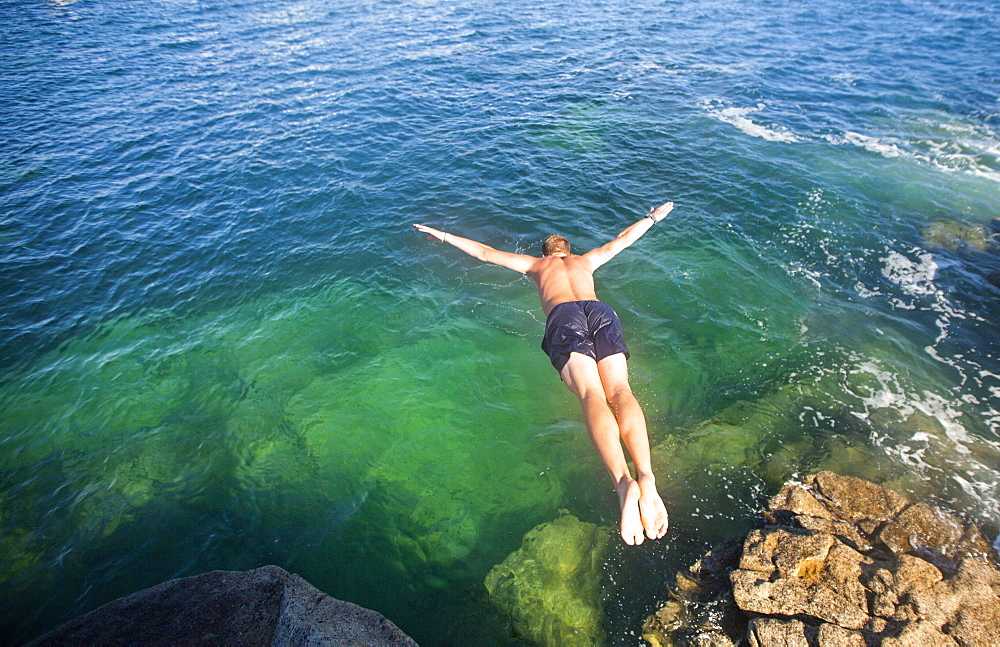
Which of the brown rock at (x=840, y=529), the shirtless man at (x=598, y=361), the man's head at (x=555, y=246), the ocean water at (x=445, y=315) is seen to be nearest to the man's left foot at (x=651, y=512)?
the shirtless man at (x=598, y=361)

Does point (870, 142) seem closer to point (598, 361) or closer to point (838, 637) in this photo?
point (598, 361)

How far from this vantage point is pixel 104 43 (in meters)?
27.9

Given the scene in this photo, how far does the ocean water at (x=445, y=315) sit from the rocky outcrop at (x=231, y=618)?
975 mm

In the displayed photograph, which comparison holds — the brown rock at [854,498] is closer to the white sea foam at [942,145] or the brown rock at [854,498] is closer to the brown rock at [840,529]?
the brown rock at [840,529]

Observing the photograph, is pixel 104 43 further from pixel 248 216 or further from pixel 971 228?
pixel 971 228

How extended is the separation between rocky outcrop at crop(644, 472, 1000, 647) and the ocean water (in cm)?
48

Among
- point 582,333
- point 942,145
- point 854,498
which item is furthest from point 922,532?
point 942,145

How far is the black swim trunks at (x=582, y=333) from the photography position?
7.14 metres

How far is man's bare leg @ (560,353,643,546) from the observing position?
5.05 m

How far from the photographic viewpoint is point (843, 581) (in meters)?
5.21

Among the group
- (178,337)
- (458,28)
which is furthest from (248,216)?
(458,28)

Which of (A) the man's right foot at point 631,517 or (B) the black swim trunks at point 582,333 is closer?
(A) the man's right foot at point 631,517

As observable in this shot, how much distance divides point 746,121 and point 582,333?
16359 mm

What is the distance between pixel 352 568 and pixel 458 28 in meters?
33.0
